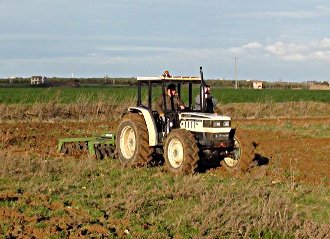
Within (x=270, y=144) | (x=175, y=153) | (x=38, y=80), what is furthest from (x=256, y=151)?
(x=38, y=80)

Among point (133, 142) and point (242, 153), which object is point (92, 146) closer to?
point (133, 142)

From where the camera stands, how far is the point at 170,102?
12.6 metres

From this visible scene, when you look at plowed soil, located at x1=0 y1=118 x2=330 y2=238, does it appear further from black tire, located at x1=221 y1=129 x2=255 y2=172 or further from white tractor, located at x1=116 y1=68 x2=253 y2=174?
white tractor, located at x1=116 y1=68 x2=253 y2=174

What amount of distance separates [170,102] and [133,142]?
153cm

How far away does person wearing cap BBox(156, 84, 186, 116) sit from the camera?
492 inches

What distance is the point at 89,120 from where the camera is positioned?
26375 mm

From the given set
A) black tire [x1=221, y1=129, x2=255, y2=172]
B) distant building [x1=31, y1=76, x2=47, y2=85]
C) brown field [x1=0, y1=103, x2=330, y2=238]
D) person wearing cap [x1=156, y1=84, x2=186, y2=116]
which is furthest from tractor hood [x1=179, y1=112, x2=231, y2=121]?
distant building [x1=31, y1=76, x2=47, y2=85]

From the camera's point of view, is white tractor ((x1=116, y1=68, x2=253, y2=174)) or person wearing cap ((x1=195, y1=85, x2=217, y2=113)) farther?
person wearing cap ((x1=195, y1=85, x2=217, y2=113))

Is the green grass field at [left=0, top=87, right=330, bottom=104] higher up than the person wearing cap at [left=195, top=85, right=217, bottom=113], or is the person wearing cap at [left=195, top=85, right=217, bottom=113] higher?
the person wearing cap at [left=195, top=85, right=217, bottom=113]

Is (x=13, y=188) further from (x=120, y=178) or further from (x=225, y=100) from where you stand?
(x=225, y=100)

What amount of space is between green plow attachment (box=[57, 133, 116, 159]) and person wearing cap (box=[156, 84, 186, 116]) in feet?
7.36

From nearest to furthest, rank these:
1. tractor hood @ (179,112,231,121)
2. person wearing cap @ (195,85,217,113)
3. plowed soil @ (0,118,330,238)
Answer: plowed soil @ (0,118,330,238) → tractor hood @ (179,112,231,121) → person wearing cap @ (195,85,217,113)

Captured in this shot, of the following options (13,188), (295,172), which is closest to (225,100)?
(295,172)

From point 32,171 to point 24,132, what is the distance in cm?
847
